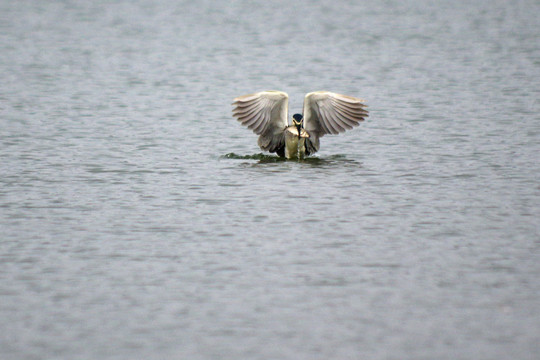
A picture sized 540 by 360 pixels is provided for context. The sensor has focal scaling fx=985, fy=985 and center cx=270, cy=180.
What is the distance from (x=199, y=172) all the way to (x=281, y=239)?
3.77 m

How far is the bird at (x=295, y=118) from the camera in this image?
45.9 feet

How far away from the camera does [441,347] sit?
22.9ft

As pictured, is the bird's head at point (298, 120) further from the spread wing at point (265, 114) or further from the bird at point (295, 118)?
the spread wing at point (265, 114)

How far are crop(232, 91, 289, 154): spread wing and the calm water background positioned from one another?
336mm

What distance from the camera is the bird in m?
14.0

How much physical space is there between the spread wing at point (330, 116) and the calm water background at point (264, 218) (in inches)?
16.8

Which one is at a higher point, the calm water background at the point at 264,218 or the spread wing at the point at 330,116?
the spread wing at the point at 330,116

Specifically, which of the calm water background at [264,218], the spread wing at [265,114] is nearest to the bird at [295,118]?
the spread wing at [265,114]

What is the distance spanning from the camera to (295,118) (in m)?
14.0

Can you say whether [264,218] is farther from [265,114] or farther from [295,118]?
[265,114]

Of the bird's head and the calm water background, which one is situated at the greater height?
the bird's head

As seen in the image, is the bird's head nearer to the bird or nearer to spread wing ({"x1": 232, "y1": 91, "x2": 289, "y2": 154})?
the bird

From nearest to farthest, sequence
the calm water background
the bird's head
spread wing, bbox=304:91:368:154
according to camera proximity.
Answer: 1. the calm water background
2. the bird's head
3. spread wing, bbox=304:91:368:154

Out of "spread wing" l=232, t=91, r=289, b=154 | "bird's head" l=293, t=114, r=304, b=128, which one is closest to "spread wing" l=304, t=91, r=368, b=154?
"bird's head" l=293, t=114, r=304, b=128
